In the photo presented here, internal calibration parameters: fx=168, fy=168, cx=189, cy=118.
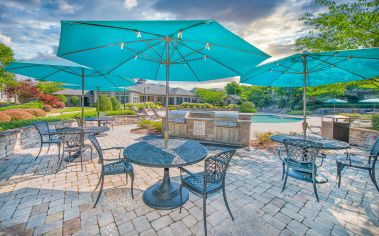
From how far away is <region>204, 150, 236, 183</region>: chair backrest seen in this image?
2469mm

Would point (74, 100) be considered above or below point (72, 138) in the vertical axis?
above

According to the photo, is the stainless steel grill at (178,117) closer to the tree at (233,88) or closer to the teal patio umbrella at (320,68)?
the teal patio umbrella at (320,68)

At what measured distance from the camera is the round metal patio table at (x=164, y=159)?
2.42 m

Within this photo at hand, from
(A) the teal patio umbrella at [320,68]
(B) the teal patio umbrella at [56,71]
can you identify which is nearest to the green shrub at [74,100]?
(B) the teal patio umbrella at [56,71]

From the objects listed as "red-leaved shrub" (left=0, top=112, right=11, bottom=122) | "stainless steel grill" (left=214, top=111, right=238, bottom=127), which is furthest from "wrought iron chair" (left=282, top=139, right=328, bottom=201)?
"red-leaved shrub" (left=0, top=112, right=11, bottom=122)

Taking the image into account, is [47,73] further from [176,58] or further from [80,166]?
[176,58]

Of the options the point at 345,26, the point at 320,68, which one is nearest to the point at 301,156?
the point at 320,68

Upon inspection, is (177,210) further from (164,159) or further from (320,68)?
(320,68)

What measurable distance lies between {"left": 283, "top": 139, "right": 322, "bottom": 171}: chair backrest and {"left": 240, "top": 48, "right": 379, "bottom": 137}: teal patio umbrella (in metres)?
1.07

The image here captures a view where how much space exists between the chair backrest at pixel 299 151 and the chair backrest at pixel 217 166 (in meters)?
1.64

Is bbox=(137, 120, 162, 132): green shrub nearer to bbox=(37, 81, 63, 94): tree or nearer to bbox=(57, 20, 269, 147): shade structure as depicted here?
bbox=(57, 20, 269, 147): shade structure

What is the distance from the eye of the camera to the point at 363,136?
6656 mm

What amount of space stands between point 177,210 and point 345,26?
7.90m

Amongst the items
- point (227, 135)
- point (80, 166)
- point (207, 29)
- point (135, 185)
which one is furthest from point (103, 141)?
point (207, 29)
